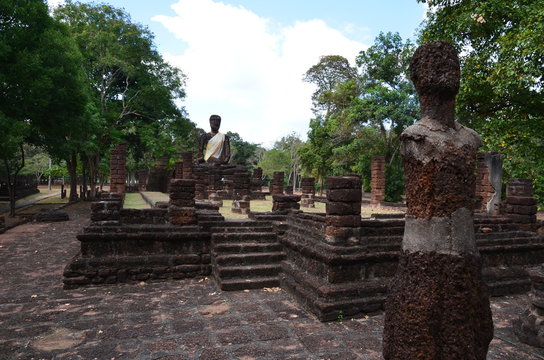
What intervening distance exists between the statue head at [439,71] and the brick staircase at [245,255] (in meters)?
4.82

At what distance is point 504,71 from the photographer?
10.2m

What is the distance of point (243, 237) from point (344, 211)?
2520mm

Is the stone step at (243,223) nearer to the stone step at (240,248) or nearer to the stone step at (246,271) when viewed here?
the stone step at (240,248)

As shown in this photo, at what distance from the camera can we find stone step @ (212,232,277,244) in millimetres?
7328

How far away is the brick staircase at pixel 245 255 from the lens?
6.52 meters

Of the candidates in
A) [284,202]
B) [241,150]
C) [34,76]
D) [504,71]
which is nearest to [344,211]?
[284,202]

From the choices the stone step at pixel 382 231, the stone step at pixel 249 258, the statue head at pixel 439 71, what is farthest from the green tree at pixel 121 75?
→ the statue head at pixel 439 71

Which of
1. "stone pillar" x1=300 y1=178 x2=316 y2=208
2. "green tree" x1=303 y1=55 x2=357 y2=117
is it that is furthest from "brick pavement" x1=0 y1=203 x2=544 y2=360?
"green tree" x1=303 y1=55 x2=357 y2=117

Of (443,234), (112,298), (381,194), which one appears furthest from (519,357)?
(381,194)

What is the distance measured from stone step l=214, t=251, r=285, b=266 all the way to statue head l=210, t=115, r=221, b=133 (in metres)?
12.2

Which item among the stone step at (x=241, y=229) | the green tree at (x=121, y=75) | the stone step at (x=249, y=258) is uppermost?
the green tree at (x=121, y=75)

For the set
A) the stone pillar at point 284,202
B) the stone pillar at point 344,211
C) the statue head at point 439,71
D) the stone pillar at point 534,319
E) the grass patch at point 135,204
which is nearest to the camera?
the statue head at point 439,71

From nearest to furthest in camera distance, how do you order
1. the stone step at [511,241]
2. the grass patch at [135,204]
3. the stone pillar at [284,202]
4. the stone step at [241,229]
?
the stone step at [511,241]
the stone step at [241,229]
the stone pillar at [284,202]
the grass patch at [135,204]

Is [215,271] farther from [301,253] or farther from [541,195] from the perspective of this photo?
[541,195]
